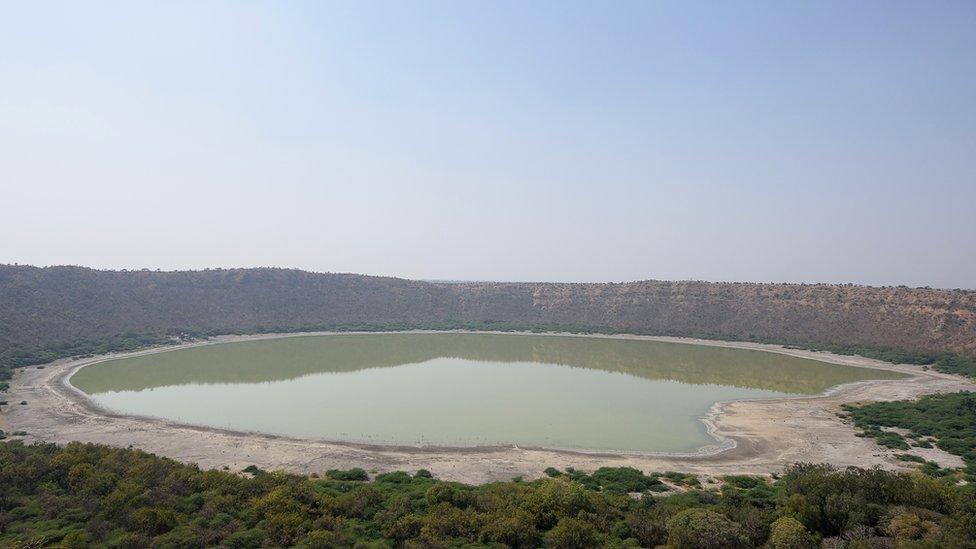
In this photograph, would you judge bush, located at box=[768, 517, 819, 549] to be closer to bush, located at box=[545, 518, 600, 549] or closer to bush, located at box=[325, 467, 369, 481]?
bush, located at box=[545, 518, 600, 549]

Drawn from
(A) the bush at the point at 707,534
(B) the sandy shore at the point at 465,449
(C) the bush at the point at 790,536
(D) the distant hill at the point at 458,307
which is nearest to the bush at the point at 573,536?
(A) the bush at the point at 707,534

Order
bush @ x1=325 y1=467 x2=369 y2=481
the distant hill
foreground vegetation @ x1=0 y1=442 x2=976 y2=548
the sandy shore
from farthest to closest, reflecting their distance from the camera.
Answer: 1. the distant hill
2. the sandy shore
3. bush @ x1=325 y1=467 x2=369 y2=481
4. foreground vegetation @ x1=0 y1=442 x2=976 y2=548

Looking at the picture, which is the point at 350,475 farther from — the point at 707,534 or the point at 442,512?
the point at 707,534

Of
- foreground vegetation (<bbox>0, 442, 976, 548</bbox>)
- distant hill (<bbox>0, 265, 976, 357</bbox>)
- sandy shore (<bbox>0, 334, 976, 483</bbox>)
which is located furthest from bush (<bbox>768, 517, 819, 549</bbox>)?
distant hill (<bbox>0, 265, 976, 357</bbox>)

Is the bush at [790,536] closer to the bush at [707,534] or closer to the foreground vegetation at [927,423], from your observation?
the bush at [707,534]

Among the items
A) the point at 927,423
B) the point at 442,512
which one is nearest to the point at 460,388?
the point at 442,512

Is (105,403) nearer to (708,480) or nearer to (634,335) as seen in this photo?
(708,480)
